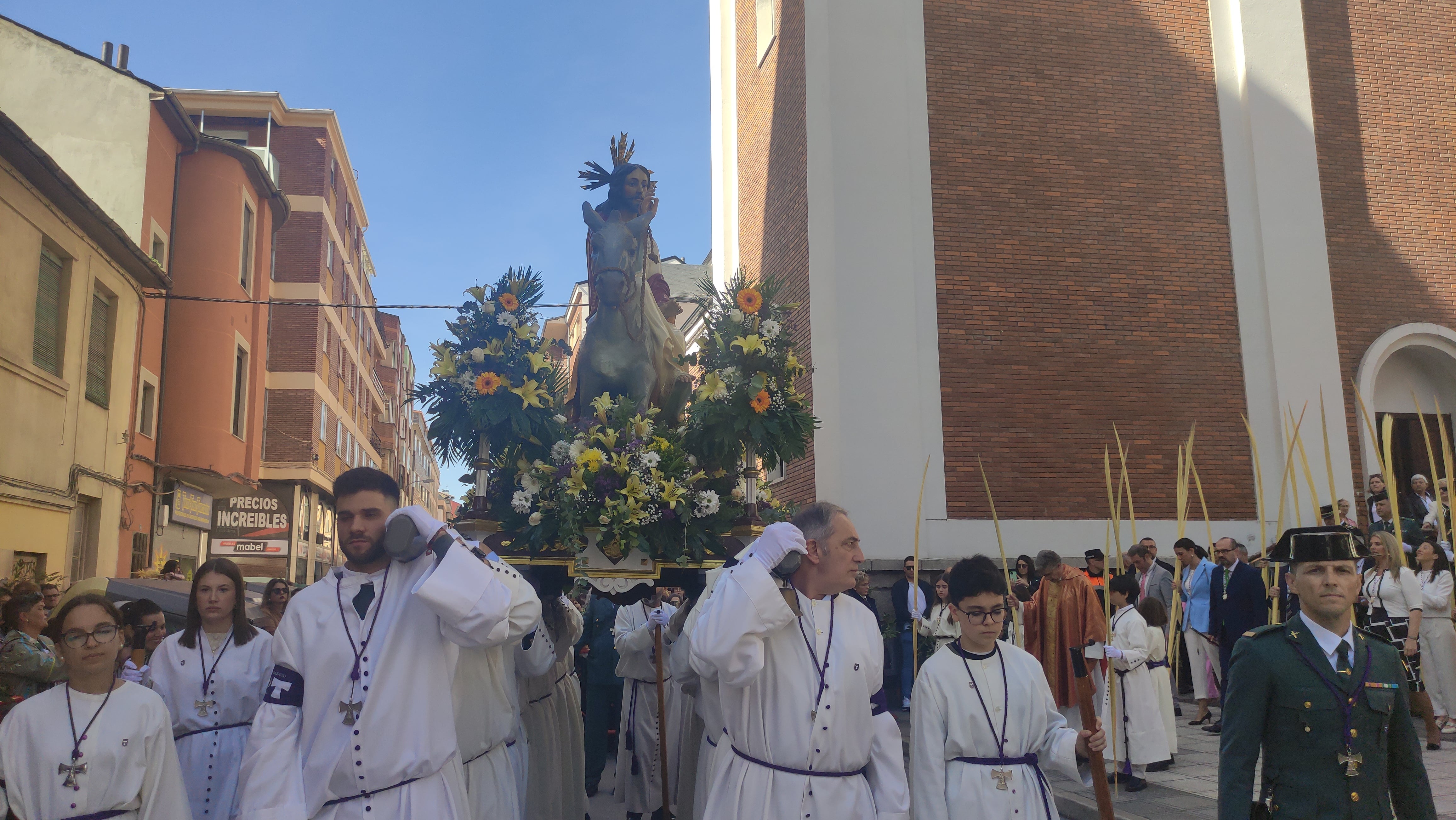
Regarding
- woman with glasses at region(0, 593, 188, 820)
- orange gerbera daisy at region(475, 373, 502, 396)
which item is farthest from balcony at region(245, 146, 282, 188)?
woman with glasses at region(0, 593, 188, 820)

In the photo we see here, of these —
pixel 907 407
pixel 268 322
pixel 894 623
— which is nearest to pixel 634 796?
pixel 894 623

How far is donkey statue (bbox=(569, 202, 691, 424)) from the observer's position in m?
7.27

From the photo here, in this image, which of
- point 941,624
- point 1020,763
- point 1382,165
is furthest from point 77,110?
point 1382,165

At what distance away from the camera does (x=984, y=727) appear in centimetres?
429

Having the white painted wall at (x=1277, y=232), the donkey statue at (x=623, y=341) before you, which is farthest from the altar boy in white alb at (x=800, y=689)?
the white painted wall at (x=1277, y=232)

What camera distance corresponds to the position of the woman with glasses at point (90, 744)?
3.94 meters

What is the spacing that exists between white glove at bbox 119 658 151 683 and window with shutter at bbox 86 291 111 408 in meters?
11.4

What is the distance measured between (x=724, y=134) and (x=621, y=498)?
1593 cm

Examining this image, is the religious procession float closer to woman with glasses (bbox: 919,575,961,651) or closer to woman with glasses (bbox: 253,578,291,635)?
woman with glasses (bbox: 253,578,291,635)

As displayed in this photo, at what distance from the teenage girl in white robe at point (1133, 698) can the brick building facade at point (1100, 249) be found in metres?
5.19

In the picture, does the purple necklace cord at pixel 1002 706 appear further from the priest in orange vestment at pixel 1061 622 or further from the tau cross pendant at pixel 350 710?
the priest in orange vestment at pixel 1061 622

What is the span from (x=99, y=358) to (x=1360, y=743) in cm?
1850

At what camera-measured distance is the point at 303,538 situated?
3256 cm

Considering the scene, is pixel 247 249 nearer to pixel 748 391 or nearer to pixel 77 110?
pixel 77 110
